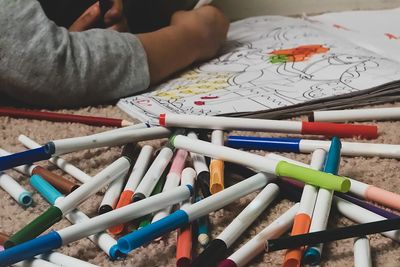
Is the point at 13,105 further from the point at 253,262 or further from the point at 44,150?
the point at 253,262

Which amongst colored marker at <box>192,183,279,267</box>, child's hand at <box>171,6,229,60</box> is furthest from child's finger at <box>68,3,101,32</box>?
colored marker at <box>192,183,279,267</box>

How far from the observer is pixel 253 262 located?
1.16ft

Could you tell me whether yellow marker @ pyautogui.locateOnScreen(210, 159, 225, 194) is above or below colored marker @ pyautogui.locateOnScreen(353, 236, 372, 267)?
below

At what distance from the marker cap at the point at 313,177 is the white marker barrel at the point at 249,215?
2 cm

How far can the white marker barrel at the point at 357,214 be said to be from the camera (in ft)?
1.18

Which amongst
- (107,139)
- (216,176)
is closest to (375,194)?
(216,176)

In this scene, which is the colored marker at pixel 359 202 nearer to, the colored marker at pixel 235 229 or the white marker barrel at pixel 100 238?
the colored marker at pixel 235 229

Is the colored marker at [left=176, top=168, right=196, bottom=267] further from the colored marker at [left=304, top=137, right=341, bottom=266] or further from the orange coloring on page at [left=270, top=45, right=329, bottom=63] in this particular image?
the orange coloring on page at [left=270, top=45, right=329, bottom=63]

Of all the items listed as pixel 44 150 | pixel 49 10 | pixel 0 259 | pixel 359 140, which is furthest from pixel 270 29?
pixel 0 259

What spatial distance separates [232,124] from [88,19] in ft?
1.16

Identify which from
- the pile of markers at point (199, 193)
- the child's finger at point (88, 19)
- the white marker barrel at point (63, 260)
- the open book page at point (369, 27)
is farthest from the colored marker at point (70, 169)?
the open book page at point (369, 27)

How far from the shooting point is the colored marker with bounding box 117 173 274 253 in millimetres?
338

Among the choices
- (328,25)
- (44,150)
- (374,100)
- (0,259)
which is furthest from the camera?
(328,25)

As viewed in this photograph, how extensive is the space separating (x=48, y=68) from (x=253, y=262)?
38 centimetres
